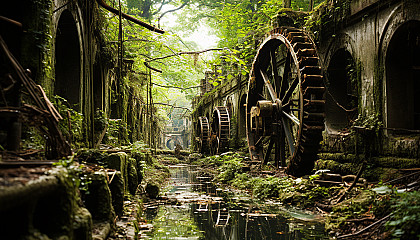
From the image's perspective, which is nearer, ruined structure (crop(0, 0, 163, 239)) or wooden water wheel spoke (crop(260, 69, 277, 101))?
ruined structure (crop(0, 0, 163, 239))

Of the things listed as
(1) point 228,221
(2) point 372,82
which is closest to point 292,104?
(2) point 372,82

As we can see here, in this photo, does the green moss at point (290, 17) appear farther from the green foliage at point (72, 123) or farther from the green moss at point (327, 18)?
the green foliage at point (72, 123)

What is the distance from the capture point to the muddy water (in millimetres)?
4219

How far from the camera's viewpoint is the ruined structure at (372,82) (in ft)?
19.7

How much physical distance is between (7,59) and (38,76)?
172cm

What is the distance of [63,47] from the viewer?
6.78 metres

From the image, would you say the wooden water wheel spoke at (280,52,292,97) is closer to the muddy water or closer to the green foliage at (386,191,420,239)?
the muddy water

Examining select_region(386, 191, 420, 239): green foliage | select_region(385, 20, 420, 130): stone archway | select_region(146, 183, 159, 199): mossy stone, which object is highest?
select_region(385, 20, 420, 130): stone archway

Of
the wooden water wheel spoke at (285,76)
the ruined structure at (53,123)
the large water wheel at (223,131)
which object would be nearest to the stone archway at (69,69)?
the ruined structure at (53,123)

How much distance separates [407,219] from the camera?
3.22m

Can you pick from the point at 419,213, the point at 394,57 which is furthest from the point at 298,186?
the point at 419,213

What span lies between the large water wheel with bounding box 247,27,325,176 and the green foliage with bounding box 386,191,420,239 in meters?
3.62

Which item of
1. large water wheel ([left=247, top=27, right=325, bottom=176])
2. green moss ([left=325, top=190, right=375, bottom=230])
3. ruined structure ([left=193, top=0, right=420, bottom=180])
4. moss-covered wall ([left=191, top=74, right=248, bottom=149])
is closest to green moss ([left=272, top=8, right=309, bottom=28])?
large water wheel ([left=247, top=27, right=325, bottom=176])

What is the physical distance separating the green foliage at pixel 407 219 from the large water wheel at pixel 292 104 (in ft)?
11.9
